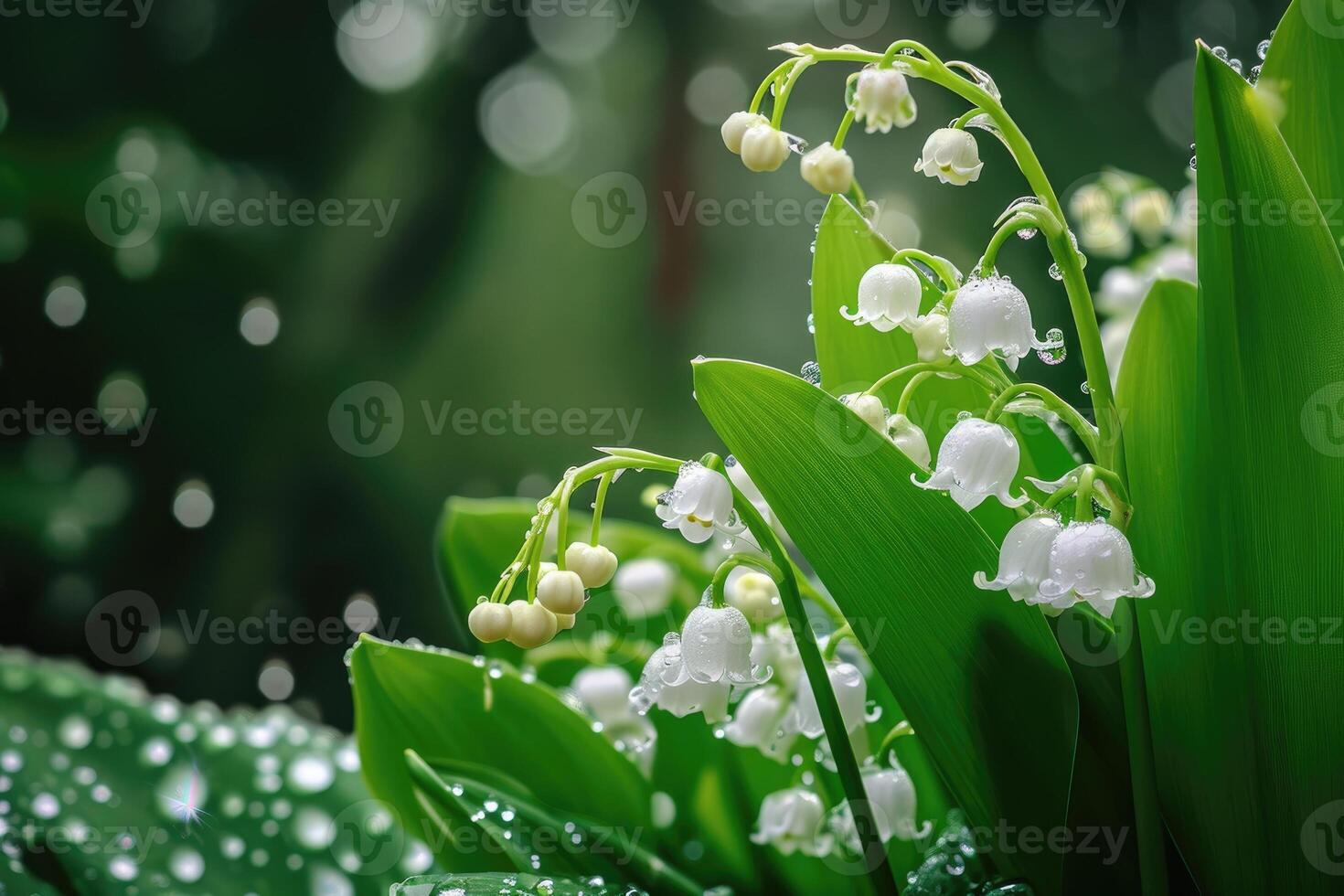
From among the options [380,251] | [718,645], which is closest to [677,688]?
[718,645]

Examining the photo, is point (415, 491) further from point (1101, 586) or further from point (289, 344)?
point (1101, 586)

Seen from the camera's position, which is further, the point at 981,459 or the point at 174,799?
the point at 174,799

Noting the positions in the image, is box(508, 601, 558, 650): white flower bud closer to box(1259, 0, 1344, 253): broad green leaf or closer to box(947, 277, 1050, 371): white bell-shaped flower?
box(947, 277, 1050, 371): white bell-shaped flower

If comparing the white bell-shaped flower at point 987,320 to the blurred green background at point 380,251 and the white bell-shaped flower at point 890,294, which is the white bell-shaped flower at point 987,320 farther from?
the blurred green background at point 380,251

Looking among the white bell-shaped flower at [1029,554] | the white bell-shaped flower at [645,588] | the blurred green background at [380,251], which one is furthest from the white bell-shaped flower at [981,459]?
the blurred green background at [380,251]

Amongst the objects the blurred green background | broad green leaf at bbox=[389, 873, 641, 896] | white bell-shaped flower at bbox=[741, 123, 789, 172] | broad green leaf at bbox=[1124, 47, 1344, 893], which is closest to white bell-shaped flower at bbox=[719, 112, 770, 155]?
white bell-shaped flower at bbox=[741, 123, 789, 172]

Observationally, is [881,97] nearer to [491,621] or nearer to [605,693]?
[491,621]

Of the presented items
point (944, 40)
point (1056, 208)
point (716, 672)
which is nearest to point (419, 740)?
point (716, 672)
